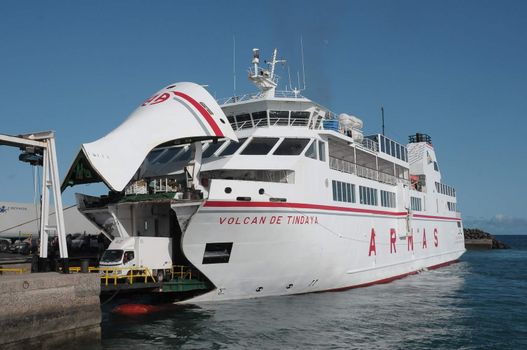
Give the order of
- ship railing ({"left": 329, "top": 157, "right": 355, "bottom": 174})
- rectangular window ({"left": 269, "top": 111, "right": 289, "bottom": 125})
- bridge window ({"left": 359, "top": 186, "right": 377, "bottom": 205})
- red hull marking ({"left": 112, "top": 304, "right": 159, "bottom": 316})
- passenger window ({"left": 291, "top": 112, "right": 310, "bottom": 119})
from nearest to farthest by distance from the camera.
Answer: red hull marking ({"left": 112, "top": 304, "right": 159, "bottom": 316}) < rectangular window ({"left": 269, "top": 111, "right": 289, "bottom": 125}) < passenger window ({"left": 291, "top": 112, "right": 310, "bottom": 119}) < ship railing ({"left": 329, "top": 157, "right": 355, "bottom": 174}) < bridge window ({"left": 359, "top": 186, "right": 377, "bottom": 205})

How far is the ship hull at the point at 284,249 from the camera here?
17.9 m

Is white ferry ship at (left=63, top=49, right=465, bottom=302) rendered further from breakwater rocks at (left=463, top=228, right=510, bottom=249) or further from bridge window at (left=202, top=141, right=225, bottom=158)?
breakwater rocks at (left=463, top=228, right=510, bottom=249)

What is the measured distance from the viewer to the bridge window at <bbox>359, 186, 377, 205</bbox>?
A: 85.2 feet

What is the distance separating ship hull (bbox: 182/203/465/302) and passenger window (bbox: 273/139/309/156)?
8.70ft

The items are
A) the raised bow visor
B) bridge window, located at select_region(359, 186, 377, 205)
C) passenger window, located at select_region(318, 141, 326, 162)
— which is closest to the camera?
the raised bow visor

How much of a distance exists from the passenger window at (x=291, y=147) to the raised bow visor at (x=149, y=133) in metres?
2.72

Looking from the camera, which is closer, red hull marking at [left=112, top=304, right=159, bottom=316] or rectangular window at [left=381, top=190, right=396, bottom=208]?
red hull marking at [left=112, top=304, right=159, bottom=316]

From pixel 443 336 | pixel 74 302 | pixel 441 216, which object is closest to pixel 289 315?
pixel 443 336

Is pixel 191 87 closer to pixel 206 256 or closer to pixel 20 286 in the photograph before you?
pixel 206 256

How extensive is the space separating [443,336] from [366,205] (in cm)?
1128

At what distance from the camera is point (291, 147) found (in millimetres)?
21875

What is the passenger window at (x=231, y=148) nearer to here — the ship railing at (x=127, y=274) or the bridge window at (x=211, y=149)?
the bridge window at (x=211, y=149)

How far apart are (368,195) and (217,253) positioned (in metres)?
11.5

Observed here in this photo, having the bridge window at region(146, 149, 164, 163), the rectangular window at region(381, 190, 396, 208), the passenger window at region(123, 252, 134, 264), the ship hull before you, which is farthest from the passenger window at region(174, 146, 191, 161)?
the rectangular window at region(381, 190, 396, 208)
